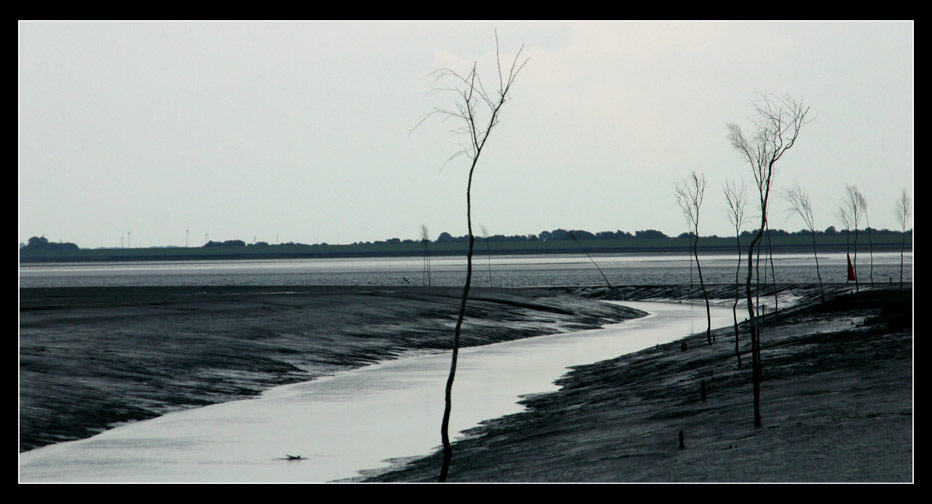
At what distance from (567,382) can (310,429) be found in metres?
9.28

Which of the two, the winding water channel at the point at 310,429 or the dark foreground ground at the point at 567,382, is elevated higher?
the dark foreground ground at the point at 567,382

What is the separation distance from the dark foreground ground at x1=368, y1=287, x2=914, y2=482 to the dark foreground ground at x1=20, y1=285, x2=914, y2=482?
5 centimetres

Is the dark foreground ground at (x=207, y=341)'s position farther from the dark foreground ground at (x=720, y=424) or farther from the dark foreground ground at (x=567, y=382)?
the dark foreground ground at (x=720, y=424)

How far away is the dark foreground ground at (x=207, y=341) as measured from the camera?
892 inches

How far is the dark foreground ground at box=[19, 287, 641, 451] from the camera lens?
22.7 metres

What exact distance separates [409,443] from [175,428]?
5.24 meters

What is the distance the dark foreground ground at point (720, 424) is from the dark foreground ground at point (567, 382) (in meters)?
0.05

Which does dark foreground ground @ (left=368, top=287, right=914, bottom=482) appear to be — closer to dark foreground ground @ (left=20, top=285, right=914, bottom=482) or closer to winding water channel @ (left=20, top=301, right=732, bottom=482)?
dark foreground ground @ (left=20, top=285, right=914, bottom=482)

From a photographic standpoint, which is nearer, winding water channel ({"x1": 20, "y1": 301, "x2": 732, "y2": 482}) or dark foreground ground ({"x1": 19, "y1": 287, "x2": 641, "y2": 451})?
winding water channel ({"x1": 20, "y1": 301, "x2": 732, "y2": 482})

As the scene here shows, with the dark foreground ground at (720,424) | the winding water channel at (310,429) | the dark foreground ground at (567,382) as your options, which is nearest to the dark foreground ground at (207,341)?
the dark foreground ground at (567,382)

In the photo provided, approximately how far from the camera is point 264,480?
1545 centimetres

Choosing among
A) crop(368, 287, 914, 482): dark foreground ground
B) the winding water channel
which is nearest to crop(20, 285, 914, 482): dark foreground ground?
crop(368, 287, 914, 482): dark foreground ground
